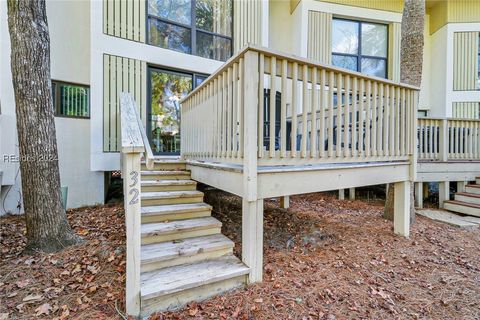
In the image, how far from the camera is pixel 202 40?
6.60 metres

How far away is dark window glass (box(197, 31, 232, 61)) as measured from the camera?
6.56m

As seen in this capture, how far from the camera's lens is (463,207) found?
17.8ft

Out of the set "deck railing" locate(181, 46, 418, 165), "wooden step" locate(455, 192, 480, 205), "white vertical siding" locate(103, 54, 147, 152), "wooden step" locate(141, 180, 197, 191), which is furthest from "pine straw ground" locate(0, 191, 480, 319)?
"white vertical siding" locate(103, 54, 147, 152)

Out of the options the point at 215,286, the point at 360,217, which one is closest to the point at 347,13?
the point at 360,217

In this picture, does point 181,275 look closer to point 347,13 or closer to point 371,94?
point 371,94

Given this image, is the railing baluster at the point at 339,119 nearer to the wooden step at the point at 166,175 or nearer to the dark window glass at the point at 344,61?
the wooden step at the point at 166,175

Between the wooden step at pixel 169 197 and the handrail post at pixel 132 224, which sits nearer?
the handrail post at pixel 132 224

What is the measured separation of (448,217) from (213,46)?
6732 millimetres

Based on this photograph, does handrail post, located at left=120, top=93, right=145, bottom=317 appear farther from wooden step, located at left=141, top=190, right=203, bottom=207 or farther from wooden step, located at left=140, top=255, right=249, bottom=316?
wooden step, located at left=141, top=190, right=203, bottom=207

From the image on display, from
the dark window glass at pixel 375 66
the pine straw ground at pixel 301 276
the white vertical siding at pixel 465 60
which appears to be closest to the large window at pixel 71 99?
the pine straw ground at pixel 301 276

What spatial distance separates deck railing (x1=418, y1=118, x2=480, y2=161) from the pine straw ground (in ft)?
8.04

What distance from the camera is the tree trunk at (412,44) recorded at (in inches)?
179

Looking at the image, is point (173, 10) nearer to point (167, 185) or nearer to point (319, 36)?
point (319, 36)

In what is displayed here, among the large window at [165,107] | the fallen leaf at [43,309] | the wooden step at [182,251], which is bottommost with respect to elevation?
the fallen leaf at [43,309]
